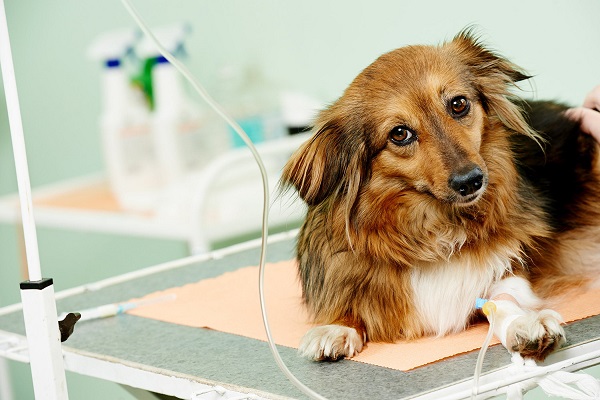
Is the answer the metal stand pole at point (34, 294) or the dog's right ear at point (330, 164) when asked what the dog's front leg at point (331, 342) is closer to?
the dog's right ear at point (330, 164)

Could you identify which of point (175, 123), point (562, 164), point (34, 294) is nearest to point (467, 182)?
point (562, 164)

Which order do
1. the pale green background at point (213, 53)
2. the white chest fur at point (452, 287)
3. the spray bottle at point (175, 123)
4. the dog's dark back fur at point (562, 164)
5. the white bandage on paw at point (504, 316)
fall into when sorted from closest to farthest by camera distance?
the white bandage on paw at point (504, 316) < the white chest fur at point (452, 287) < the dog's dark back fur at point (562, 164) < the pale green background at point (213, 53) < the spray bottle at point (175, 123)

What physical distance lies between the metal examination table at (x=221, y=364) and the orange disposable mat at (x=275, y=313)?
1.1 inches

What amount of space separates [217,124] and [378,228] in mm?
1656

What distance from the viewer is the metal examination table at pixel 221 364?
1.18m

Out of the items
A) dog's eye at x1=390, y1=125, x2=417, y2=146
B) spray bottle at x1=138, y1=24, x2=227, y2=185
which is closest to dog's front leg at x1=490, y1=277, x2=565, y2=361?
dog's eye at x1=390, y1=125, x2=417, y2=146

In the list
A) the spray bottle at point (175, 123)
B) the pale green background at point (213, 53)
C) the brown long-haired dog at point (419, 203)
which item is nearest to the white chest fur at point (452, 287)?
the brown long-haired dog at point (419, 203)

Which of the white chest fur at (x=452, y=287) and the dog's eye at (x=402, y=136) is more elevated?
the dog's eye at (x=402, y=136)

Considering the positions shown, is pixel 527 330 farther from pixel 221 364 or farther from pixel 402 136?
pixel 221 364

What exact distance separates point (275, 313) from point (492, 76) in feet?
1.82

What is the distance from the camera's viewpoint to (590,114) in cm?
165

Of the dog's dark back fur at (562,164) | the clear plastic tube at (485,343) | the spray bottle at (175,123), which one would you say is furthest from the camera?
the spray bottle at (175,123)

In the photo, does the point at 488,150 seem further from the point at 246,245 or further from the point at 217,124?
the point at 217,124

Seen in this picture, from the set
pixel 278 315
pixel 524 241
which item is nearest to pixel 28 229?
pixel 278 315
